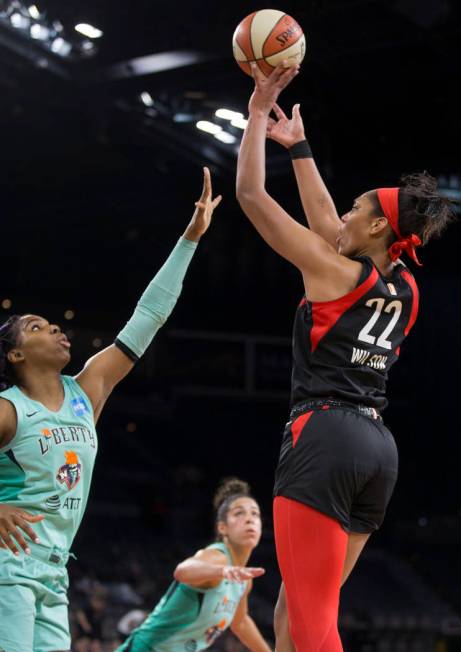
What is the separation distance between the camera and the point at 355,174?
41.2 feet

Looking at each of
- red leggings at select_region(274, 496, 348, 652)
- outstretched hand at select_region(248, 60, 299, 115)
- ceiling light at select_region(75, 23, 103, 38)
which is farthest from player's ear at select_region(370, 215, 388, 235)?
ceiling light at select_region(75, 23, 103, 38)

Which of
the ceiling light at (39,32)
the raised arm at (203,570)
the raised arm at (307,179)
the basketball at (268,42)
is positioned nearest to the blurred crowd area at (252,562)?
the ceiling light at (39,32)

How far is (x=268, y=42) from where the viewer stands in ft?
13.5

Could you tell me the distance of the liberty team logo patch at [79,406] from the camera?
434cm

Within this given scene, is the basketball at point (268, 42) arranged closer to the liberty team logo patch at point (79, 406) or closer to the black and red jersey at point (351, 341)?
the black and red jersey at point (351, 341)

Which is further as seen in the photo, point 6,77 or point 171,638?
point 6,77

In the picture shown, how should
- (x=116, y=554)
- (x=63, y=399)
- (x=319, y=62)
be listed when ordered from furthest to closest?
1. (x=116, y=554)
2. (x=319, y=62)
3. (x=63, y=399)

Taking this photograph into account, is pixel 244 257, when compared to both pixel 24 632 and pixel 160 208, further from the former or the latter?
pixel 24 632

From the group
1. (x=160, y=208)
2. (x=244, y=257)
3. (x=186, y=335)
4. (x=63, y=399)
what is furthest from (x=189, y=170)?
(x=63, y=399)

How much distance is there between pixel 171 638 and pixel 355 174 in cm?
794

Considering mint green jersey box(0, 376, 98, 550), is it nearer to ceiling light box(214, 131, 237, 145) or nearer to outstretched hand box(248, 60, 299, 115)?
outstretched hand box(248, 60, 299, 115)

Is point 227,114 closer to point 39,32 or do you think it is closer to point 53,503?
point 39,32

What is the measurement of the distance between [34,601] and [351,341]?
1.64 meters

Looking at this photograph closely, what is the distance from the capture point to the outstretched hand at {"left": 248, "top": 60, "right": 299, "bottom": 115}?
12.4 ft
